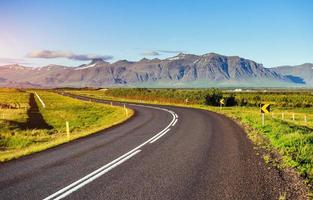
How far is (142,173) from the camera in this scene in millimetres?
10117

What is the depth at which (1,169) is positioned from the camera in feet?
36.2

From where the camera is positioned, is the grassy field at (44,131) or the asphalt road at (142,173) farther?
the grassy field at (44,131)

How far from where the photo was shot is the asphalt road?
814 centimetres

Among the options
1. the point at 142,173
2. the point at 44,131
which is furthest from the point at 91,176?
the point at 44,131

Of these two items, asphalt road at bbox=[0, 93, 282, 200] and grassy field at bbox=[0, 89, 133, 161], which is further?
grassy field at bbox=[0, 89, 133, 161]

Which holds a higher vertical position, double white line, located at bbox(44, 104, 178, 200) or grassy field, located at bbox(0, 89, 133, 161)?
double white line, located at bbox(44, 104, 178, 200)

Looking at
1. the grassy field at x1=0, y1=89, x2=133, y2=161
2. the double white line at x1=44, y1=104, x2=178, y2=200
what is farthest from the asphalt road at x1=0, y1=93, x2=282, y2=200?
the grassy field at x1=0, y1=89, x2=133, y2=161

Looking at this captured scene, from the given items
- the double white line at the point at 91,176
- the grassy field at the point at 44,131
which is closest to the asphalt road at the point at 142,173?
the double white line at the point at 91,176

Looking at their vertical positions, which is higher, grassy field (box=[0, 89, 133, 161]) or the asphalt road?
the asphalt road

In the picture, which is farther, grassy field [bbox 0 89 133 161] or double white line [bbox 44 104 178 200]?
grassy field [bbox 0 89 133 161]

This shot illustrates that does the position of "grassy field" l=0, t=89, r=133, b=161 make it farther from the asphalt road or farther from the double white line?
the double white line

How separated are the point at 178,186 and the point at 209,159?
3613mm

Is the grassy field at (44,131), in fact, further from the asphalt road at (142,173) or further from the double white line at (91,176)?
the double white line at (91,176)

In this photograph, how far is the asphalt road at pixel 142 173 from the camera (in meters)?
8.14
